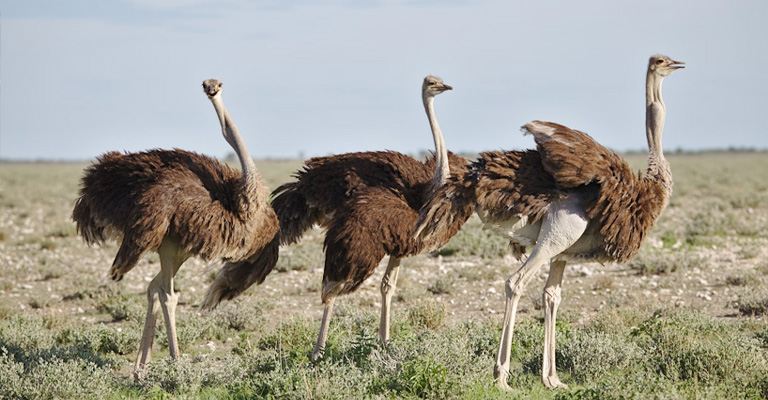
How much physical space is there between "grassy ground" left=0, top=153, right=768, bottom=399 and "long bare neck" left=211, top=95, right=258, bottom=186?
0.93 m

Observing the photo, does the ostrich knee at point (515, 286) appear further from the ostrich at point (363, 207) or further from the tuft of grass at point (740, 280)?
the tuft of grass at point (740, 280)

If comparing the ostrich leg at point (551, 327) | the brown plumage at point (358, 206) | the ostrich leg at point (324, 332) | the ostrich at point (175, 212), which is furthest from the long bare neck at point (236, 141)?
the ostrich leg at point (551, 327)

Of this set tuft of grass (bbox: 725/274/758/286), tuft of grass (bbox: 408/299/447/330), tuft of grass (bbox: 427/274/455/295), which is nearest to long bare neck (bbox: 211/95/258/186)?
tuft of grass (bbox: 408/299/447/330)

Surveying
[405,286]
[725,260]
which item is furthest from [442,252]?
[725,260]

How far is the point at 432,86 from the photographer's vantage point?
23.6 feet

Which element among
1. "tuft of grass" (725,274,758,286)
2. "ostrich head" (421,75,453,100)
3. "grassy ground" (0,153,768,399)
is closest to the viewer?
"grassy ground" (0,153,768,399)

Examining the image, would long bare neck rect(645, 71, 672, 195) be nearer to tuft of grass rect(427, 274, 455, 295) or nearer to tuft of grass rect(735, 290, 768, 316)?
tuft of grass rect(735, 290, 768, 316)

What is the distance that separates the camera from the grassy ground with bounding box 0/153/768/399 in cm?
590

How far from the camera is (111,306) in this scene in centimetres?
930

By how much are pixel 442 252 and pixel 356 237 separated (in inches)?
261

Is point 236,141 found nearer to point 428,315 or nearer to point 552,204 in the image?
point 552,204

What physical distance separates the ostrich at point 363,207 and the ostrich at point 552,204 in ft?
1.17

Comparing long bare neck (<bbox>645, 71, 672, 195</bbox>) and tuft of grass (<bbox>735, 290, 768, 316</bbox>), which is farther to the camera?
tuft of grass (<bbox>735, 290, 768, 316</bbox>)

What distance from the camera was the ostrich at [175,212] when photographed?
21.1 ft
